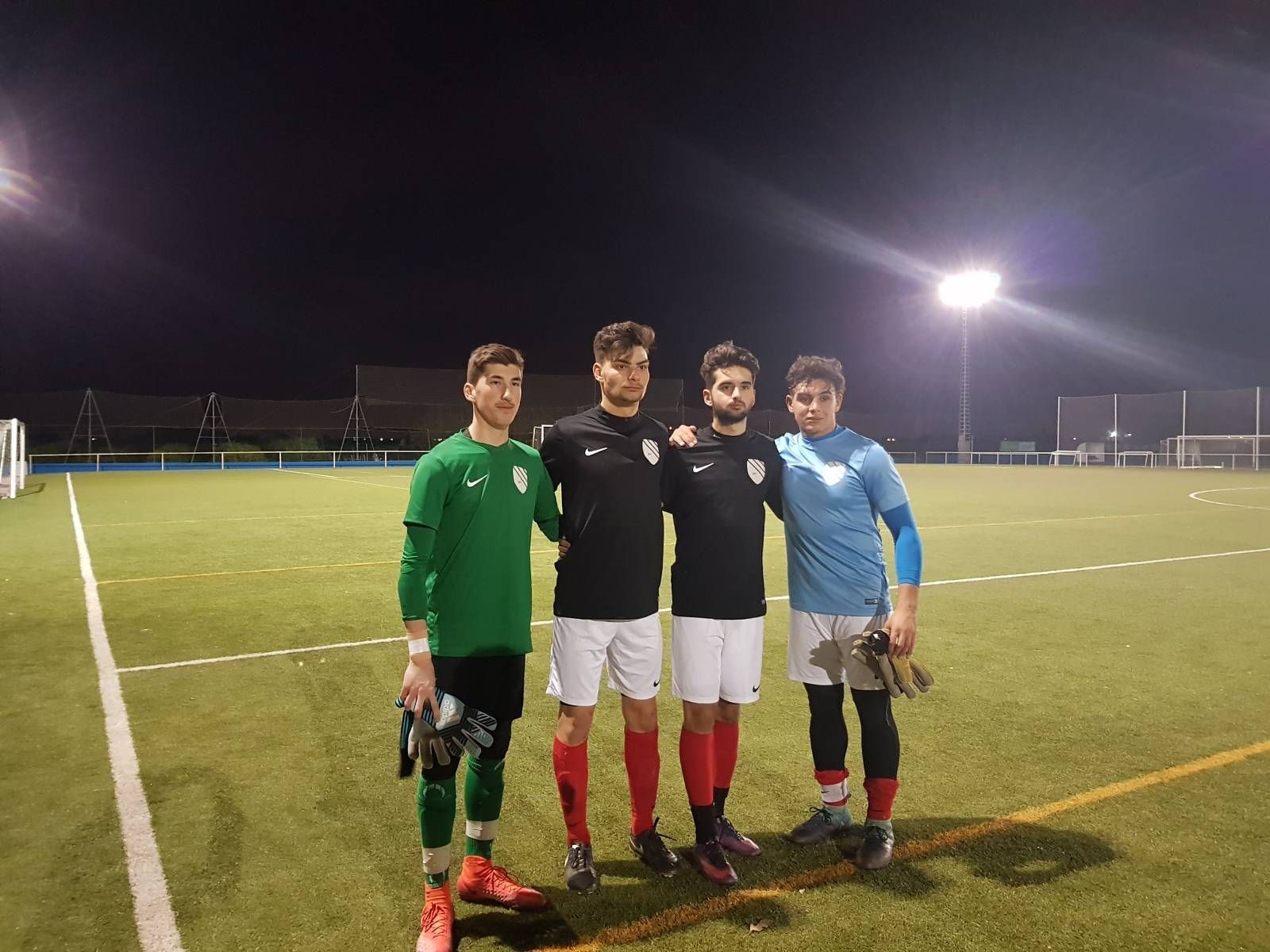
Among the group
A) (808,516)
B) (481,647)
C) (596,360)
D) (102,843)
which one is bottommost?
(102,843)

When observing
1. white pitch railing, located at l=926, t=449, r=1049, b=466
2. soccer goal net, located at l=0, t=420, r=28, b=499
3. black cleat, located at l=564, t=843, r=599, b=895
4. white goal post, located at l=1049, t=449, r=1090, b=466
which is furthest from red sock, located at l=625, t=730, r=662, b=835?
white goal post, located at l=1049, t=449, r=1090, b=466

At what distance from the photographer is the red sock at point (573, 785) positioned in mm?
3004

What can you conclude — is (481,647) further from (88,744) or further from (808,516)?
(88,744)

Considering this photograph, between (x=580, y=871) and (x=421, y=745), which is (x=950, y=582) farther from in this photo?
(x=421, y=745)

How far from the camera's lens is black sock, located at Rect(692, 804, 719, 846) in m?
3.10

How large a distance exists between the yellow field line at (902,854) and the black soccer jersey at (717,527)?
989 millimetres

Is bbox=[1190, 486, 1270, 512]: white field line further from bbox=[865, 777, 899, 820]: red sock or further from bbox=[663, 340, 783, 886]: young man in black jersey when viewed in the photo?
bbox=[663, 340, 783, 886]: young man in black jersey

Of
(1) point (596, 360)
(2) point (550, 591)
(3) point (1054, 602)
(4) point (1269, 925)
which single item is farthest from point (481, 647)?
(3) point (1054, 602)

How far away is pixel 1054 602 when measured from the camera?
7.88 m

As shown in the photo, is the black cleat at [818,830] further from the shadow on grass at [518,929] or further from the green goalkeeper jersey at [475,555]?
the green goalkeeper jersey at [475,555]

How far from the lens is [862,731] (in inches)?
127

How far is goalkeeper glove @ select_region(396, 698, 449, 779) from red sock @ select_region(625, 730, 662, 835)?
772mm

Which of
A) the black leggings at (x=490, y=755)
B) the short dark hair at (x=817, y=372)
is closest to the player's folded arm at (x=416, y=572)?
the black leggings at (x=490, y=755)

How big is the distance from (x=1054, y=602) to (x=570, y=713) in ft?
21.4
